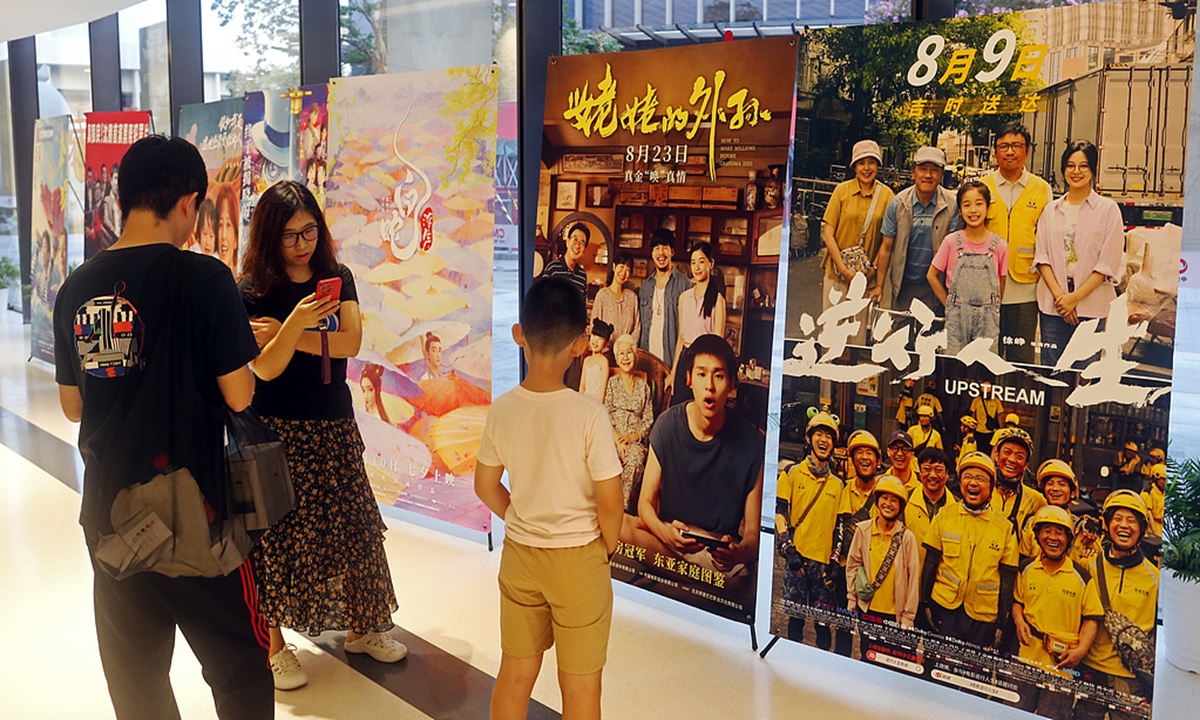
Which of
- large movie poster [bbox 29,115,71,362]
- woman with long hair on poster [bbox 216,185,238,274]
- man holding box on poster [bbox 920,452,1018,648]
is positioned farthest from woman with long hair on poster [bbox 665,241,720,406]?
large movie poster [bbox 29,115,71,362]

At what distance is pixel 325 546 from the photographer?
295 cm

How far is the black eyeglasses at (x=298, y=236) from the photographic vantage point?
2822 mm

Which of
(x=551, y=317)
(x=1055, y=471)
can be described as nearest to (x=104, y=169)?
(x=551, y=317)

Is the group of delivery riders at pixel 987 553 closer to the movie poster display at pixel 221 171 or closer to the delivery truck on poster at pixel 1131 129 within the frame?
the delivery truck on poster at pixel 1131 129

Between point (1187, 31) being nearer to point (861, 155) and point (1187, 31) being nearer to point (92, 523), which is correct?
point (861, 155)

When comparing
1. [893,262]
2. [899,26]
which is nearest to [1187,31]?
[899,26]

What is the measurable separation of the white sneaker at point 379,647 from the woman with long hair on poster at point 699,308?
1.22 meters

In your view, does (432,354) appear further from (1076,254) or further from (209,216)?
(1076,254)

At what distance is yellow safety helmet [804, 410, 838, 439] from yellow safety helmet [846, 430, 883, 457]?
0.05 m

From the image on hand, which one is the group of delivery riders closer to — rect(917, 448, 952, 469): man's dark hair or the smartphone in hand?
rect(917, 448, 952, 469): man's dark hair

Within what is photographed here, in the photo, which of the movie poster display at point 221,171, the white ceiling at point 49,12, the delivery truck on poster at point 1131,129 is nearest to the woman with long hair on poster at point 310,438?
the delivery truck on poster at point 1131,129

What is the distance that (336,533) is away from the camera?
2.96m

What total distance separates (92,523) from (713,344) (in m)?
1.87

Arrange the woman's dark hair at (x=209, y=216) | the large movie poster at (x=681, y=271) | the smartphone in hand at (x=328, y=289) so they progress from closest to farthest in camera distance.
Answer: the smartphone in hand at (x=328, y=289)
the large movie poster at (x=681, y=271)
the woman's dark hair at (x=209, y=216)
